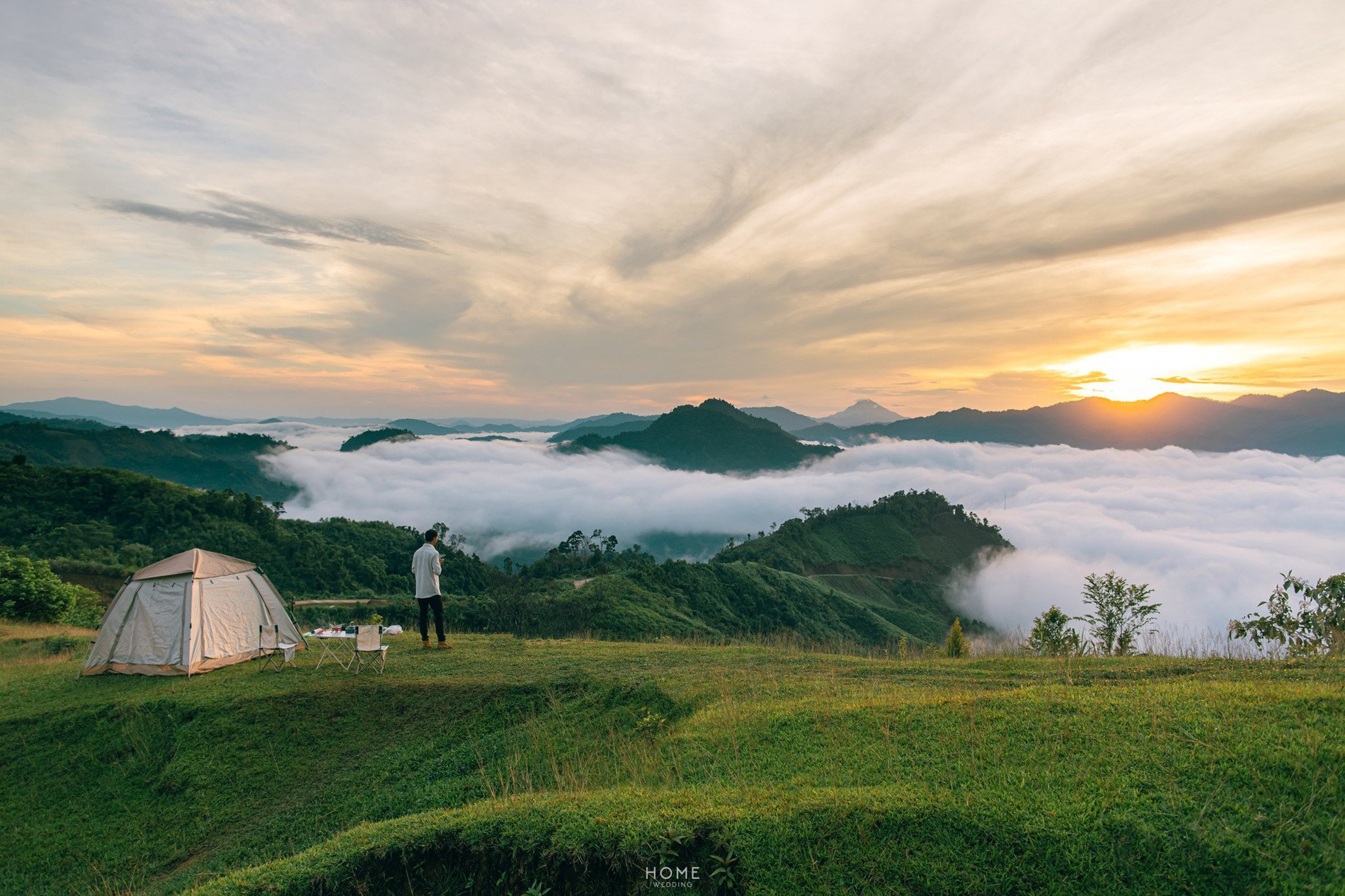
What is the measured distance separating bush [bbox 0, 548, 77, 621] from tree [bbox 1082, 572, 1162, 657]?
117 ft

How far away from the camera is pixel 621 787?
6750 mm

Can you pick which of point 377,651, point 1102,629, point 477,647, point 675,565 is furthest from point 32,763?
point 675,565

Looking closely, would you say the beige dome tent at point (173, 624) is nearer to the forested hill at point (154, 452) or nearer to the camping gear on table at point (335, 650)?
the camping gear on table at point (335, 650)

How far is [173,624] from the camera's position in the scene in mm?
13688

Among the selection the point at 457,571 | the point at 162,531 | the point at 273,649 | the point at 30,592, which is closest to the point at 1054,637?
the point at 273,649

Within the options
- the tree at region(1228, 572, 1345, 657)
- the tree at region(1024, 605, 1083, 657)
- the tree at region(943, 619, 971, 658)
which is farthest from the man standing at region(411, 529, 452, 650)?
the tree at region(1228, 572, 1345, 657)

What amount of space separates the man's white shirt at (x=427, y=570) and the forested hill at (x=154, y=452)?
336 feet

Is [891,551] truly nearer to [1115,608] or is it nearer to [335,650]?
[1115,608]

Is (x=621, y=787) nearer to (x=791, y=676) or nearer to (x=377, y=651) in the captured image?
(x=791, y=676)

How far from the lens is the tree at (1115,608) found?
1573 cm

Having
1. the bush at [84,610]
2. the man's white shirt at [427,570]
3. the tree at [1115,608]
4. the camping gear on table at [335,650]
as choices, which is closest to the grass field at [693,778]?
the camping gear on table at [335,650]

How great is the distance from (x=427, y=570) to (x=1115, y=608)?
56.4 ft

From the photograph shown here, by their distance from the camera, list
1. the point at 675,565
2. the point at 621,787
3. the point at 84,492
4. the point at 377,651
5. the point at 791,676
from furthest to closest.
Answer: the point at 675,565 → the point at 84,492 → the point at 377,651 → the point at 791,676 → the point at 621,787

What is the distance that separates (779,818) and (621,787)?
2.09 meters
